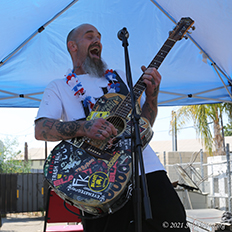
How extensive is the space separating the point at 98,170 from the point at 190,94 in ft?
13.4

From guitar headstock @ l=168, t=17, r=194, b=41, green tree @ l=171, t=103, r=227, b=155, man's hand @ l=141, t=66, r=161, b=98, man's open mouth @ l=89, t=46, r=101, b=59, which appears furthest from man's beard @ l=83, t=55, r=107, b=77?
green tree @ l=171, t=103, r=227, b=155

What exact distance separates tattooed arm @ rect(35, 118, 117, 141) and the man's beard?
511 mm

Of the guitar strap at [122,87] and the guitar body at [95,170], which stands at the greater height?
the guitar strap at [122,87]

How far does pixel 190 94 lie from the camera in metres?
5.30

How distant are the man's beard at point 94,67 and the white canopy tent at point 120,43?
5.57 feet

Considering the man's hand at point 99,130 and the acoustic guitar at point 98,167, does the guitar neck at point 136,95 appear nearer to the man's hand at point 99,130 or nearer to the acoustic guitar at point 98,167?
the acoustic guitar at point 98,167

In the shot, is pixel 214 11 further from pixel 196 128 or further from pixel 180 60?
pixel 196 128

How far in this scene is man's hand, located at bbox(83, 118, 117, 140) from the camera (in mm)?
1569

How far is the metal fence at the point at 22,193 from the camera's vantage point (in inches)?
436

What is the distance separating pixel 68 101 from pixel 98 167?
55 cm

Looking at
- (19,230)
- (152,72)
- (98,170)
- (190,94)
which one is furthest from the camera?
(19,230)

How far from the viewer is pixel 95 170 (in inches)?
61.1

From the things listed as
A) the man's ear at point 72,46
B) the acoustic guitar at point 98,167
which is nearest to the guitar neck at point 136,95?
the acoustic guitar at point 98,167

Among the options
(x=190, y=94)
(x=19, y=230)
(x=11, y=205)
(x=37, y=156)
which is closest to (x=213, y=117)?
(x=190, y=94)
